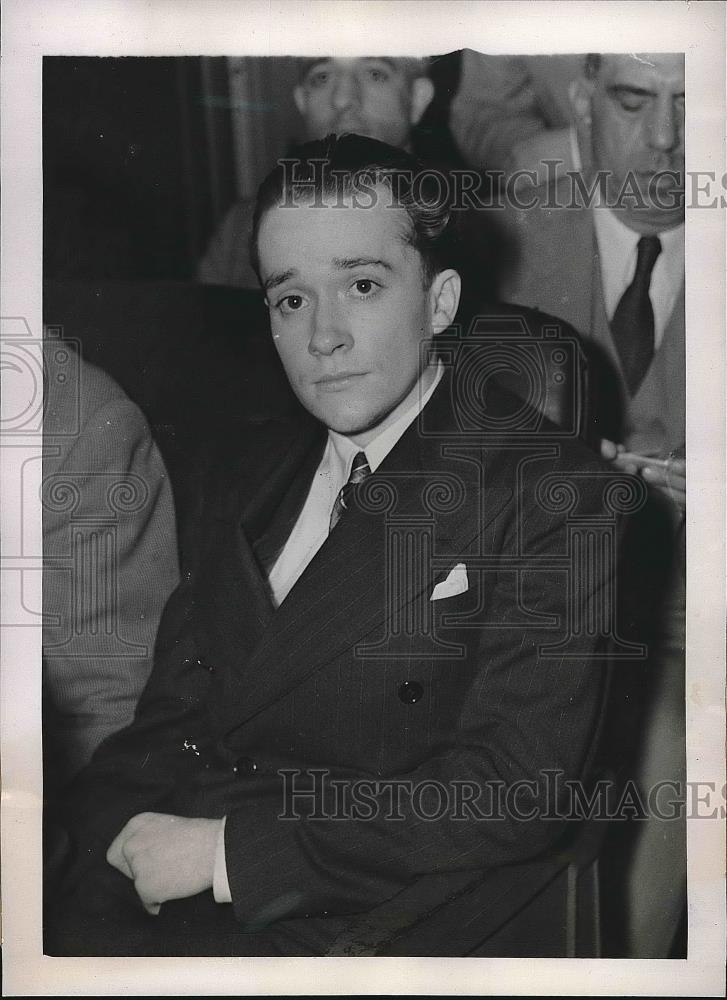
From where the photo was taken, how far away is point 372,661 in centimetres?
138

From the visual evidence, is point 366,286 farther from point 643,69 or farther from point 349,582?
point 643,69

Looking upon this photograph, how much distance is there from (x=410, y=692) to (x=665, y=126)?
0.92 m

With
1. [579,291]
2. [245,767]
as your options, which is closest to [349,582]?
[245,767]

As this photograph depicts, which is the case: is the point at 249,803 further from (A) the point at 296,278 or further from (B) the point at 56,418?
(A) the point at 296,278

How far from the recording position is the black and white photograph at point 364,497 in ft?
4.51

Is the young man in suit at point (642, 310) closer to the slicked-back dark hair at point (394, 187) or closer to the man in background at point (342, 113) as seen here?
the slicked-back dark hair at point (394, 187)

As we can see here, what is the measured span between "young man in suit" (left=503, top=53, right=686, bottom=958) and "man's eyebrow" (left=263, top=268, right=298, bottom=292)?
31cm

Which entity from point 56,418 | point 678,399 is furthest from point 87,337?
point 678,399

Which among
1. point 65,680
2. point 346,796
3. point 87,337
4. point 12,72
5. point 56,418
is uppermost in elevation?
point 12,72

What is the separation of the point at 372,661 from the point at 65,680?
46 centimetres

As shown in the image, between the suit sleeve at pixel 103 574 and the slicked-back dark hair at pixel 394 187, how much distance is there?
0.42m

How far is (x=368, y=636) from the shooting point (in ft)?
4.53

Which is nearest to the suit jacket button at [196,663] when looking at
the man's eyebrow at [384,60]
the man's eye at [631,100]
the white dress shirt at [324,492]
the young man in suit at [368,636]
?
the young man in suit at [368,636]

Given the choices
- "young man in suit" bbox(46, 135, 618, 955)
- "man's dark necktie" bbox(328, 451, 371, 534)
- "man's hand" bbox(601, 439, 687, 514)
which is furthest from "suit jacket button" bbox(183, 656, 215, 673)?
"man's hand" bbox(601, 439, 687, 514)
